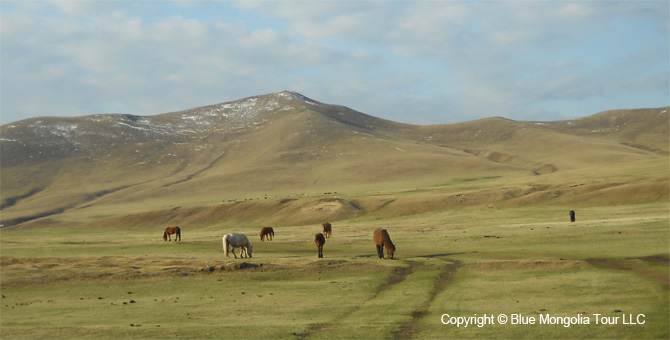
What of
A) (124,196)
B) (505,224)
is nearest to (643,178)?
(505,224)

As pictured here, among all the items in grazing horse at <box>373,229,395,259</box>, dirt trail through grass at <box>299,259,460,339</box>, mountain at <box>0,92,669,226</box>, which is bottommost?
dirt trail through grass at <box>299,259,460,339</box>

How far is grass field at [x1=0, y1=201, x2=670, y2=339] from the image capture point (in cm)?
2131

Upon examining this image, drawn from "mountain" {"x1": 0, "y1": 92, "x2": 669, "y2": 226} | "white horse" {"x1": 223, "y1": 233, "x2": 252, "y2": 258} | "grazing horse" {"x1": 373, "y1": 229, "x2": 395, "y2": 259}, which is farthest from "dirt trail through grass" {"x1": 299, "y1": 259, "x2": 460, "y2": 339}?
"mountain" {"x1": 0, "y1": 92, "x2": 669, "y2": 226}

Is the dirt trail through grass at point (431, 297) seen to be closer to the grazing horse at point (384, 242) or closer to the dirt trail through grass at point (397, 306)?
the dirt trail through grass at point (397, 306)

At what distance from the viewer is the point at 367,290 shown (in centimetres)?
2880

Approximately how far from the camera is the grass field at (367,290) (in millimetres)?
21312

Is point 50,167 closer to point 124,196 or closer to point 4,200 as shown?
point 4,200

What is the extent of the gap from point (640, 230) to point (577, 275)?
16995 millimetres

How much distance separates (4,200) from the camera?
154500mm

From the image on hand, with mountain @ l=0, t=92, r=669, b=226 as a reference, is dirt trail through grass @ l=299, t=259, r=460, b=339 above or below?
below

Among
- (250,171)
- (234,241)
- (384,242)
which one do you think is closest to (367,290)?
(384,242)

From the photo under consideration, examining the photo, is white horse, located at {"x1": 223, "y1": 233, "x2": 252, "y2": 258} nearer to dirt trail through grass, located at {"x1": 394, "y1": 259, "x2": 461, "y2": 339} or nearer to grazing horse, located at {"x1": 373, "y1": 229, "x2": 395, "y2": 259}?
grazing horse, located at {"x1": 373, "y1": 229, "x2": 395, "y2": 259}

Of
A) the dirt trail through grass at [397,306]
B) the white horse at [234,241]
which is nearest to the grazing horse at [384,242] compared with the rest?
the dirt trail through grass at [397,306]

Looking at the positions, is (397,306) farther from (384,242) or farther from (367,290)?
(384,242)
